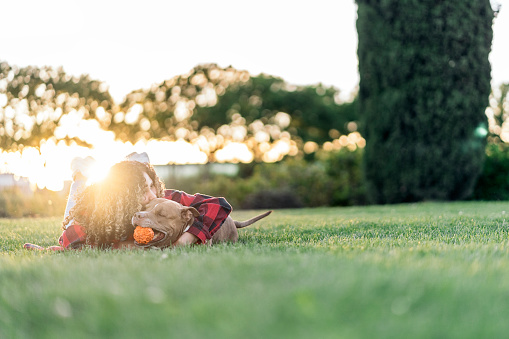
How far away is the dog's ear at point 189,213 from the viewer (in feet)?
12.1

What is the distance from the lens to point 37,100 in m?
21.5

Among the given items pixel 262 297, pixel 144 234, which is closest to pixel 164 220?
pixel 144 234

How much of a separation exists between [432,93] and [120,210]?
1055 centimetres

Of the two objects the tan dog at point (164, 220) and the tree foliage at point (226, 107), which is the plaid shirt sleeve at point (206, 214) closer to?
the tan dog at point (164, 220)

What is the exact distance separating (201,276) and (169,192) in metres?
2.30

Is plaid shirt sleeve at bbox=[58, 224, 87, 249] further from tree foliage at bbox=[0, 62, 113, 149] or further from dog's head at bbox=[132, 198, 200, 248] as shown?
tree foliage at bbox=[0, 62, 113, 149]

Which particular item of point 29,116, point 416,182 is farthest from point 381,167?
point 29,116

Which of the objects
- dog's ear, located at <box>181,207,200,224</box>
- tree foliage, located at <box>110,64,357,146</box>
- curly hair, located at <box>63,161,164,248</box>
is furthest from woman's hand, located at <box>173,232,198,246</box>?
tree foliage, located at <box>110,64,357,146</box>

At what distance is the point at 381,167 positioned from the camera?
42.5ft

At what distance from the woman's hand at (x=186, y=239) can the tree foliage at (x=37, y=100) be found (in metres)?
18.0

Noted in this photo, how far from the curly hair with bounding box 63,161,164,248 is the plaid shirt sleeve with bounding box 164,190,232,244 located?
45cm

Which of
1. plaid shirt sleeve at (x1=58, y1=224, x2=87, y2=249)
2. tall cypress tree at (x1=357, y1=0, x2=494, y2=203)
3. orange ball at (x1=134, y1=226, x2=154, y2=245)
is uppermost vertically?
tall cypress tree at (x1=357, y1=0, x2=494, y2=203)

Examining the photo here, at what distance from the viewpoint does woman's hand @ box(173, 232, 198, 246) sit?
3.73m

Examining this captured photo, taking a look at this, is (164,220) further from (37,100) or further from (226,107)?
(226,107)
